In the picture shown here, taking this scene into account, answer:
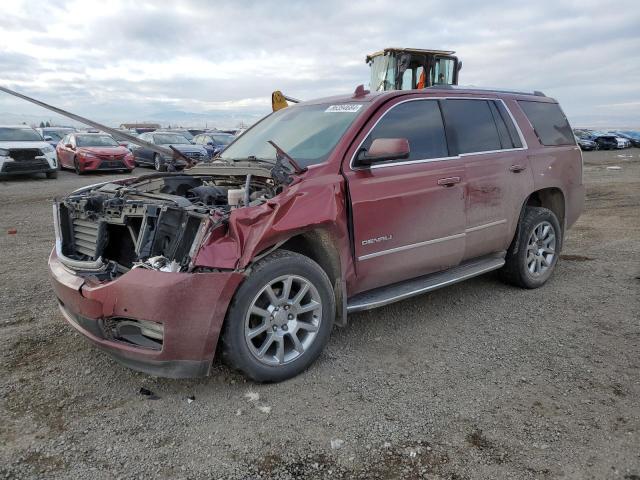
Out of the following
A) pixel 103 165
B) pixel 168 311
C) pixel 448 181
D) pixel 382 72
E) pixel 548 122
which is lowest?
pixel 103 165

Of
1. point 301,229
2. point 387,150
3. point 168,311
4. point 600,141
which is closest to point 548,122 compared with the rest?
point 387,150

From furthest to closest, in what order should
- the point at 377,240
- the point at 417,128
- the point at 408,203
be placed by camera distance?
the point at 417,128, the point at 408,203, the point at 377,240

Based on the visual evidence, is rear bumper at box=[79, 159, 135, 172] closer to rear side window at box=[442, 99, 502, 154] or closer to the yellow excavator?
the yellow excavator

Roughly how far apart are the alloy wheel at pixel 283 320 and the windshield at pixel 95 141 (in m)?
16.5

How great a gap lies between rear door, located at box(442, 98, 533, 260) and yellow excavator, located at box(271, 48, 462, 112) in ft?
27.8

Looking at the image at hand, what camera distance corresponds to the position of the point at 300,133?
13.6 ft

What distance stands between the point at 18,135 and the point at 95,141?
2920 mm

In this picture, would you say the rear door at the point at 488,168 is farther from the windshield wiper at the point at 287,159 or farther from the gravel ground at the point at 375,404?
the windshield wiper at the point at 287,159

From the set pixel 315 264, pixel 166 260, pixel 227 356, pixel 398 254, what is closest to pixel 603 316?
pixel 398 254

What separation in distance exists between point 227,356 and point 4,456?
1.22 m

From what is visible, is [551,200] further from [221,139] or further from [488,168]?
[221,139]

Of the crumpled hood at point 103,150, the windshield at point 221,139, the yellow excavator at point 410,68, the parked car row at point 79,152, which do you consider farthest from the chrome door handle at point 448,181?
the windshield at point 221,139

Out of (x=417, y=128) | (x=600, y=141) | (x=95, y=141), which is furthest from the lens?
(x=600, y=141)

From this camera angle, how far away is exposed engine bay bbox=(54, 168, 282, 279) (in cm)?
305
